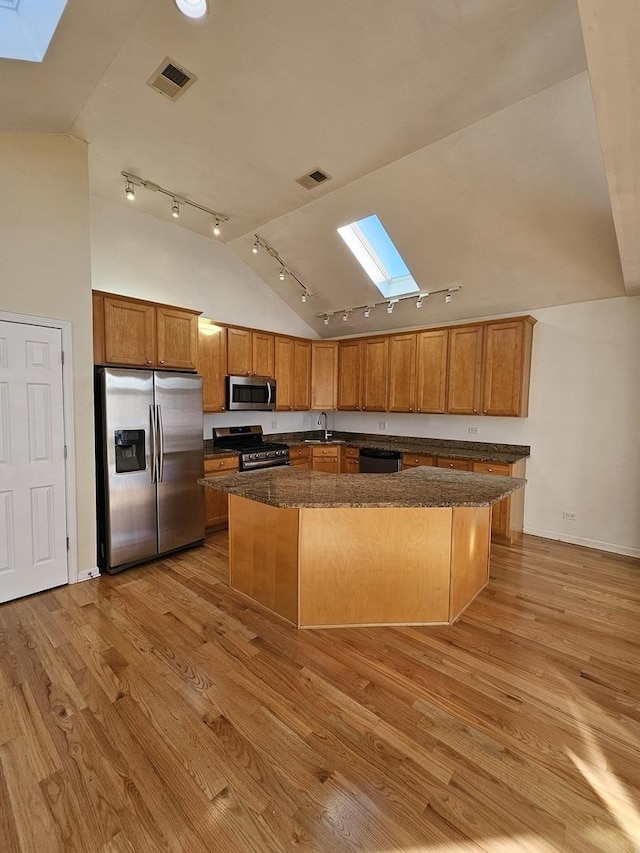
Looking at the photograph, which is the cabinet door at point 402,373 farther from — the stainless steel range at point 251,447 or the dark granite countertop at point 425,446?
the stainless steel range at point 251,447

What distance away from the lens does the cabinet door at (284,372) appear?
18.1 feet

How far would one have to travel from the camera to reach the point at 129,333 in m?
3.55

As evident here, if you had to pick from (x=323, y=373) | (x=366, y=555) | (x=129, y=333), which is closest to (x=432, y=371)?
(x=323, y=373)

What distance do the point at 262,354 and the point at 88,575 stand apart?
10.8 feet

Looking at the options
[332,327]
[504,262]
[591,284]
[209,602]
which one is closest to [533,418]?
[591,284]

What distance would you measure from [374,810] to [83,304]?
374 centimetres

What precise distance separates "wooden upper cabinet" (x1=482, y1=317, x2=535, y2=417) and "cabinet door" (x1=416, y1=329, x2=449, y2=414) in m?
0.52

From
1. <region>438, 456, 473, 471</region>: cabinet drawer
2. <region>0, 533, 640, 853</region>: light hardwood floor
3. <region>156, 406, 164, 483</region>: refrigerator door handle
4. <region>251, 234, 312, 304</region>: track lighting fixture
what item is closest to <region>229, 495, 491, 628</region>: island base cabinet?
<region>0, 533, 640, 853</region>: light hardwood floor

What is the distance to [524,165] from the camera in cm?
298

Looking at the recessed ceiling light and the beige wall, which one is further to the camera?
the beige wall

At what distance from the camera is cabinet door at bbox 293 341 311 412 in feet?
19.0

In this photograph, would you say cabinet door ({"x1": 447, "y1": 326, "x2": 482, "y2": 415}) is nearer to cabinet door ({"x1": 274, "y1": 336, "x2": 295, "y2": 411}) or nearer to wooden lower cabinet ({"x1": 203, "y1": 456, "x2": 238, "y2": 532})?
cabinet door ({"x1": 274, "y1": 336, "x2": 295, "y2": 411})

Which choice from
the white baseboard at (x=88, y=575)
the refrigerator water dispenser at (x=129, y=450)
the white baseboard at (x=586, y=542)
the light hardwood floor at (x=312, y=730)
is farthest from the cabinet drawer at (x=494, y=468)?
the white baseboard at (x=88, y=575)

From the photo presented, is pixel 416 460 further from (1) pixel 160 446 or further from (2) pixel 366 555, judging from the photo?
(1) pixel 160 446
